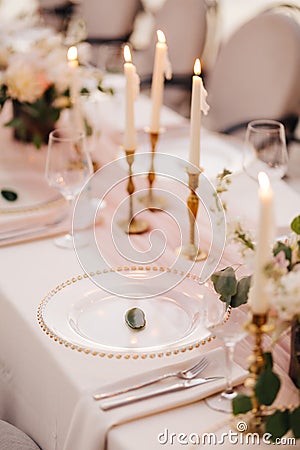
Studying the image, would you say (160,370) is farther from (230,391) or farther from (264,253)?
(264,253)

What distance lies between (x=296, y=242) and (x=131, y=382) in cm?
32

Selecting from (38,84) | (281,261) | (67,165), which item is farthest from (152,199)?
(281,261)

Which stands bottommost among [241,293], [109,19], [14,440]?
[109,19]

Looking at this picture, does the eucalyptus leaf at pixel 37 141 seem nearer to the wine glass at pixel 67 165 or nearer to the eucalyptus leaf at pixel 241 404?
the wine glass at pixel 67 165

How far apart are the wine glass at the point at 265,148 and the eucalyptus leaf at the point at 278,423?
0.87m

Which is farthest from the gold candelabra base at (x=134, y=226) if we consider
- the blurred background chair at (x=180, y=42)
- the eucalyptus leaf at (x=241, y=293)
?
the blurred background chair at (x=180, y=42)

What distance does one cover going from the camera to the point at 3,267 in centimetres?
158

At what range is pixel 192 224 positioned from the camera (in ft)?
5.13

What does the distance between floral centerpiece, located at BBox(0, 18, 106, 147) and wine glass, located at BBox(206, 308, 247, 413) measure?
39.2 inches

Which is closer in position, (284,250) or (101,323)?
(284,250)

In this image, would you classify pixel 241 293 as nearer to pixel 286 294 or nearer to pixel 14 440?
pixel 286 294

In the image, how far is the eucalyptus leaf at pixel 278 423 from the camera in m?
0.98

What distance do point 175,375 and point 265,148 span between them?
73cm

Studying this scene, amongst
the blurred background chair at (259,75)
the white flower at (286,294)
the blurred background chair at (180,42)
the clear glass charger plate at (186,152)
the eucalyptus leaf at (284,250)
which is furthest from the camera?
the blurred background chair at (180,42)
